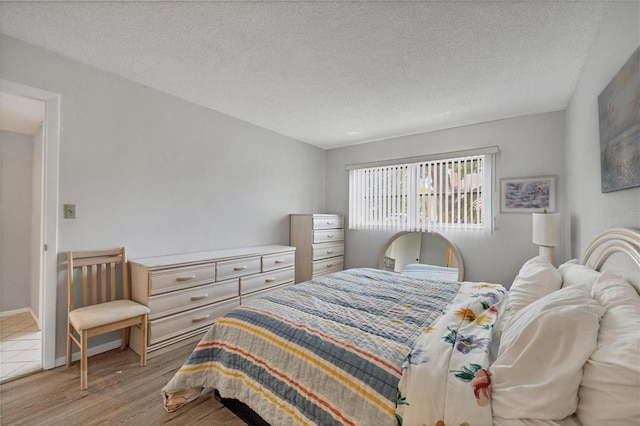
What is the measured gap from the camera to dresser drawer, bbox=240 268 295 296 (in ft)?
10.00

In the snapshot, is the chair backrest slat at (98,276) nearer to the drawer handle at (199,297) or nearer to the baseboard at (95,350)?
the baseboard at (95,350)

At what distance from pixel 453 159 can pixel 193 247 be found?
3.55 meters

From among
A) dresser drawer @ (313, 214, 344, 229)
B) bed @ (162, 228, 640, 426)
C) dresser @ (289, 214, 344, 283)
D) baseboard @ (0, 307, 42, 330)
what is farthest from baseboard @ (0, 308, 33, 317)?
dresser drawer @ (313, 214, 344, 229)

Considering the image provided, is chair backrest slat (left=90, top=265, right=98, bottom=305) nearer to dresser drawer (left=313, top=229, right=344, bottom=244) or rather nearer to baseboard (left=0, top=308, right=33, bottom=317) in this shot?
baseboard (left=0, top=308, right=33, bottom=317)

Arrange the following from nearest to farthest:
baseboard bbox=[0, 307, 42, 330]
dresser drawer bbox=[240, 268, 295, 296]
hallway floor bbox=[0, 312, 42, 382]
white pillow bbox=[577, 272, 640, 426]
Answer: white pillow bbox=[577, 272, 640, 426] → hallway floor bbox=[0, 312, 42, 382] → dresser drawer bbox=[240, 268, 295, 296] → baseboard bbox=[0, 307, 42, 330]

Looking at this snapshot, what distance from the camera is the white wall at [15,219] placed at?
10.7 feet

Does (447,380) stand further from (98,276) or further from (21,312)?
(21,312)

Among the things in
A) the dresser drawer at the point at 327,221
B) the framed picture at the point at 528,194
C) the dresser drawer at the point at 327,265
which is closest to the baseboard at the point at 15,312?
the dresser drawer at the point at 327,265

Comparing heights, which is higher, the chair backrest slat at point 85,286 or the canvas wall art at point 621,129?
the canvas wall art at point 621,129

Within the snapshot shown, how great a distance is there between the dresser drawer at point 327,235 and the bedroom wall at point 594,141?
114 inches

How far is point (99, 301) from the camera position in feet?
7.77

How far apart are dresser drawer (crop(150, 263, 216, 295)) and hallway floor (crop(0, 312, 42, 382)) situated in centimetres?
106

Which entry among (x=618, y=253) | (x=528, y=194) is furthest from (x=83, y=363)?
(x=528, y=194)

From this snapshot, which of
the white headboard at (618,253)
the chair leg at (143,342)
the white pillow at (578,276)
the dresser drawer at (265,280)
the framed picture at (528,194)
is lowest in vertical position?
the chair leg at (143,342)
